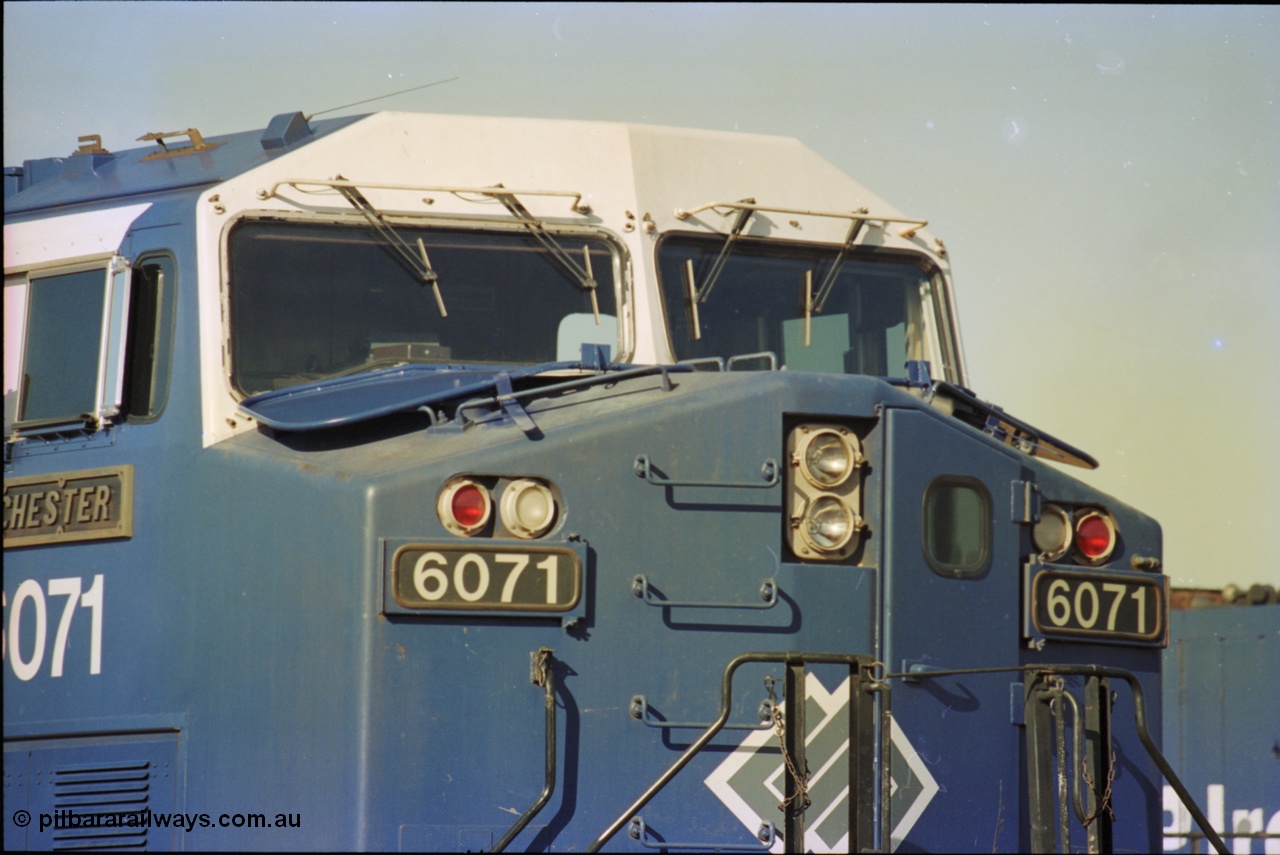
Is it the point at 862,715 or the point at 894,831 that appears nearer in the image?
the point at 862,715

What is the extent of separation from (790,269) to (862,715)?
260cm

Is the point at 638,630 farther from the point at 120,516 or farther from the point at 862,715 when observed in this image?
the point at 120,516

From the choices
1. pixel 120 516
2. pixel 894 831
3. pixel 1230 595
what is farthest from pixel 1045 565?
pixel 1230 595

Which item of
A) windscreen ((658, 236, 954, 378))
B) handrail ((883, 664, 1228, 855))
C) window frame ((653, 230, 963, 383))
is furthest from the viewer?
window frame ((653, 230, 963, 383))

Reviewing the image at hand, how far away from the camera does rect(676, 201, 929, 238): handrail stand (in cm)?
618

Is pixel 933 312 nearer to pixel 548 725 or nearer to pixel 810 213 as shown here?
pixel 810 213

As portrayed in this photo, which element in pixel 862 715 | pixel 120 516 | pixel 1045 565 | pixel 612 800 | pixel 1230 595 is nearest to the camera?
pixel 862 715

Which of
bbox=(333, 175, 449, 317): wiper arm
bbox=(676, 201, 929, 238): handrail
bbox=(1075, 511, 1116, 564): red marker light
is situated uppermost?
bbox=(676, 201, 929, 238): handrail

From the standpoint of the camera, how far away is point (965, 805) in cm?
486

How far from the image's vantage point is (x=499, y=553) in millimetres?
4590

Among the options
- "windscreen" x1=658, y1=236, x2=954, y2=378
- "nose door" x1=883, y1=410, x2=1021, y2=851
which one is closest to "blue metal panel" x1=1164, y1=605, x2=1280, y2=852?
"windscreen" x1=658, y1=236, x2=954, y2=378

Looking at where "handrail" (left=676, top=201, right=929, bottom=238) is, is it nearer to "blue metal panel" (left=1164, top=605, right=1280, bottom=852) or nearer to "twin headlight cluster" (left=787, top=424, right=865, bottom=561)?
"twin headlight cluster" (left=787, top=424, right=865, bottom=561)

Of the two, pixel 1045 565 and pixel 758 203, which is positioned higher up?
pixel 758 203

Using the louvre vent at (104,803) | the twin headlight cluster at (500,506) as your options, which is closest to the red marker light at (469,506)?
the twin headlight cluster at (500,506)
